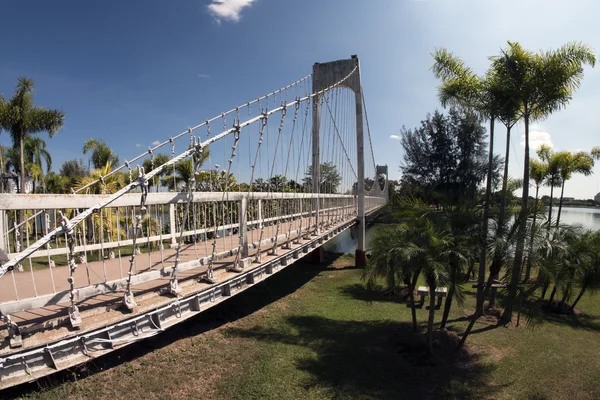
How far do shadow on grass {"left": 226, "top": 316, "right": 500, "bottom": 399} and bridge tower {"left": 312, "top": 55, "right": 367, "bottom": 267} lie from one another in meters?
6.35

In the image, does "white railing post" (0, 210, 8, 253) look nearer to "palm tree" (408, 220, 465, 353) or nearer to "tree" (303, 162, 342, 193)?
"palm tree" (408, 220, 465, 353)

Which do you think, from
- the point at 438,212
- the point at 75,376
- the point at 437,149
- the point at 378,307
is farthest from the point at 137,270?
the point at 437,149

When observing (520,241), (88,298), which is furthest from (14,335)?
(520,241)

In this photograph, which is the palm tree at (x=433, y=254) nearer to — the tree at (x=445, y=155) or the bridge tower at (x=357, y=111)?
the bridge tower at (x=357, y=111)

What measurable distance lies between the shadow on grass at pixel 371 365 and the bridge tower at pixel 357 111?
6.35 meters

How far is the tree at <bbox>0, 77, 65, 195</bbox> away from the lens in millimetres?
10758

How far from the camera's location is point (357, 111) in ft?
45.4

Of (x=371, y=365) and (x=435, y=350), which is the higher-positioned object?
(x=371, y=365)

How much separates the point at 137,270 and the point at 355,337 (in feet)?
11.5

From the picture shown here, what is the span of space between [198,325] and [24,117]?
9.68 m

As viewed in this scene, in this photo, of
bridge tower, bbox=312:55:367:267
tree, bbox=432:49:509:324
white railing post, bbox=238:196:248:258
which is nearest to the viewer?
white railing post, bbox=238:196:248:258

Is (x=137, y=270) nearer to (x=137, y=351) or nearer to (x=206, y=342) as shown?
(x=137, y=351)

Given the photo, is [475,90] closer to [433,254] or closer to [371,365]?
[433,254]

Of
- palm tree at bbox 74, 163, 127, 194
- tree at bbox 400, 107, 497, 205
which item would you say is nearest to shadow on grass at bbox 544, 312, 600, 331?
palm tree at bbox 74, 163, 127, 194
